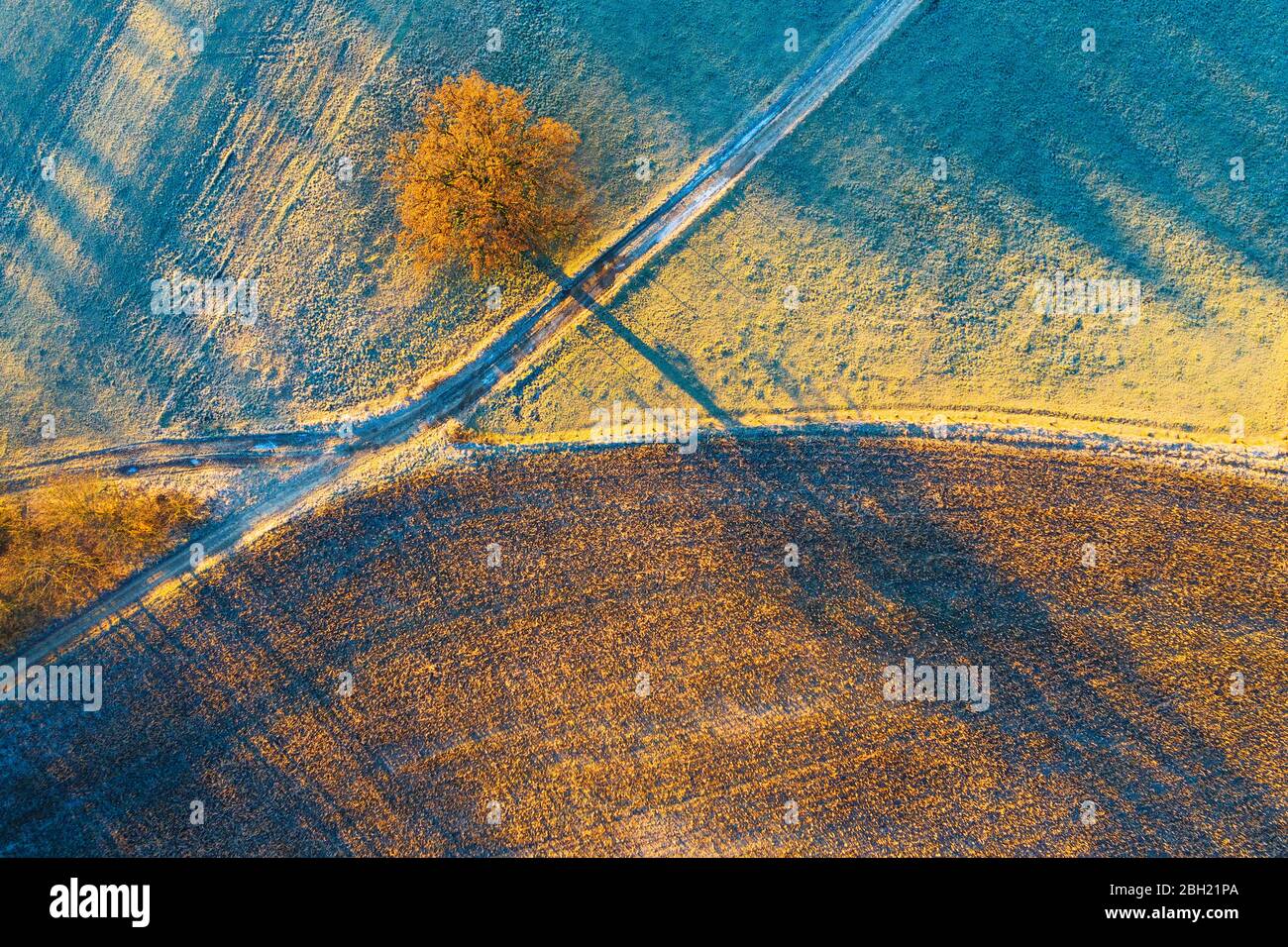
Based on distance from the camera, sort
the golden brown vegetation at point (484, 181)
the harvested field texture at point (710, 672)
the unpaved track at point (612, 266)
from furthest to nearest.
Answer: the unpaved track at point (612, 266)
the harvested field texture at point (710, 672)
the golden brown vegetation at point (484, 181)

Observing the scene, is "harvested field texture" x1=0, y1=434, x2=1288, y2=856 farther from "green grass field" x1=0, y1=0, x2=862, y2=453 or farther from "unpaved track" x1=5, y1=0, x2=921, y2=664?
"green grass field" x1=0, y1=0, x2=862, y2=453

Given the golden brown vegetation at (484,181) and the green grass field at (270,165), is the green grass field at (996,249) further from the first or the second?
the golden brown vegetation at (484,181)

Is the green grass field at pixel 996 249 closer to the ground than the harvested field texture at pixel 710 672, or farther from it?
farther from it

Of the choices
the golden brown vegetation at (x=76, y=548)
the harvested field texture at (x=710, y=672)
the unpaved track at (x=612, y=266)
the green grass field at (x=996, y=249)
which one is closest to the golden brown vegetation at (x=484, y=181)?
the unpaved track at (x=612, y=266)

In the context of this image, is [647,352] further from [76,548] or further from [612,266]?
[76,548]

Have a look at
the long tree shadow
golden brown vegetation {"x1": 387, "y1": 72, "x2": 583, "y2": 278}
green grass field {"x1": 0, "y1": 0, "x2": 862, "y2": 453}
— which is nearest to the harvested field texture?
the long tree shadow

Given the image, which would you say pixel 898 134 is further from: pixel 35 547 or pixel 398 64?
pixel 35 547
